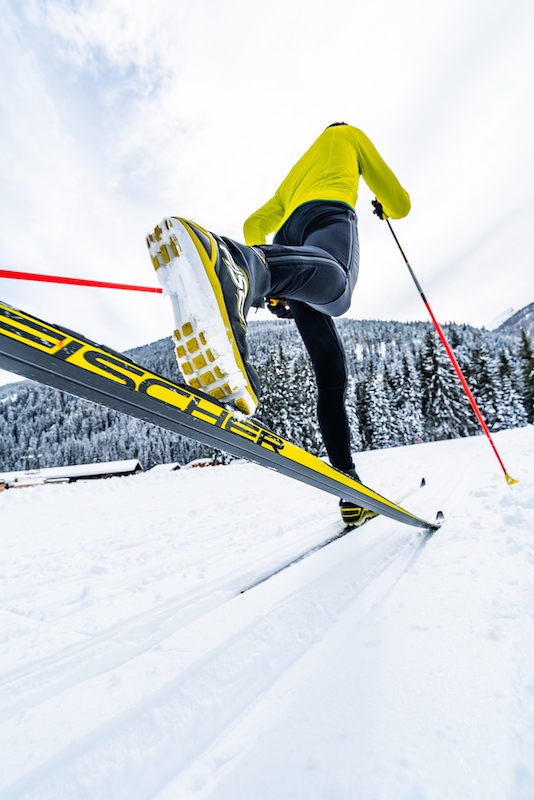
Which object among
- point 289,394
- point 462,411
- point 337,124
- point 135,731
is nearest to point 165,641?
point 135,731

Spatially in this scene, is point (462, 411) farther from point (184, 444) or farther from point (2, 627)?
point (184, 444)

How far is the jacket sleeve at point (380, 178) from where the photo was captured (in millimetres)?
2301

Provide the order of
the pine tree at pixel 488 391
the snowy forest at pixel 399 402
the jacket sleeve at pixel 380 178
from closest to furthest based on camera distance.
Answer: the jacket sleeve at pixel 380 178
the snowy forest at pixel 399 402
the pine tree at pixel 488 391

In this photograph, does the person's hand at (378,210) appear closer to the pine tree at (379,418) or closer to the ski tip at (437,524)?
the ski tip at (437,524)

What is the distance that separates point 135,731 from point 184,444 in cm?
5488

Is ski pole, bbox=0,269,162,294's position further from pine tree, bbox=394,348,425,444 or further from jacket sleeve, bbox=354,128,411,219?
pine tree, bbox=394,348,425,444

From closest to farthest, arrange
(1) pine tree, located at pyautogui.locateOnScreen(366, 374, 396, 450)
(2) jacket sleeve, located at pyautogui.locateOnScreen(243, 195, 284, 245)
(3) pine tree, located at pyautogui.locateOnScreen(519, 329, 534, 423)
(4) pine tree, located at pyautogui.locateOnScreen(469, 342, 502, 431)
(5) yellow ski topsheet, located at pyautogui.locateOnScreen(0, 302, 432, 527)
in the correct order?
(5) yellow ski topsheet, located at pyautogui.locateOnScreen(0, 302, 432, 527)
(2) jacket sleeve, located at pyautogui.locateOnScreen(243, 195, 284, 245)
(3) pine tree, located at pyautogui.locateOnScreen(519, 329, 534, 423)
(4) pine tree, located at pyautogui.locateOnScreen(469, 342, 502, 431)
(1) pine tree, located at pyautogui.locateOnScreen(366, 374, 396, 450)

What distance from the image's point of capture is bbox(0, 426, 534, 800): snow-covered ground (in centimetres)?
64

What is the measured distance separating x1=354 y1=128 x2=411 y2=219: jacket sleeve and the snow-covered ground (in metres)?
2.03

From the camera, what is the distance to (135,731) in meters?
0.79

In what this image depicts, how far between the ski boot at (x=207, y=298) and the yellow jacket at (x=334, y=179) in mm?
1051

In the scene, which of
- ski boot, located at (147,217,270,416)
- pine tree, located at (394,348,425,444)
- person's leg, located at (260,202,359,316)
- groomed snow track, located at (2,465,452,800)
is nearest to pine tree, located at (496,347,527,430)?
pine tree, located at (394,348,425,444)

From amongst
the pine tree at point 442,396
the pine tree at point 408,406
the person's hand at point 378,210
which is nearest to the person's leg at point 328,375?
the person's hand at point 378,210

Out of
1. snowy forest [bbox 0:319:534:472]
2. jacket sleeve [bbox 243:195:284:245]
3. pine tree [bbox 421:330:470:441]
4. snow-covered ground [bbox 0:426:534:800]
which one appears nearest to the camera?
snow-covered ground [bbox 0:426:534:800]
